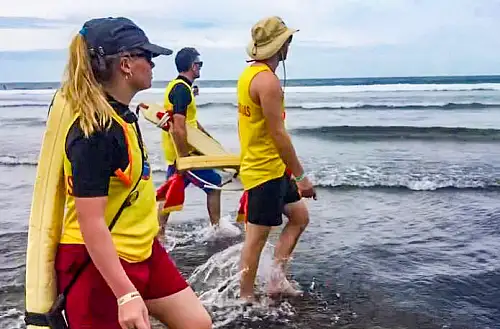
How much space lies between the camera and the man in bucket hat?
434 centimetres

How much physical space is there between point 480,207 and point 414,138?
9.02 metres

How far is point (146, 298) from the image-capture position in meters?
2.85

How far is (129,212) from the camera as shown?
2.56m

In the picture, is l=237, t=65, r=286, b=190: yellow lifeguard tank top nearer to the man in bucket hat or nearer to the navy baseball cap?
the man in bucket hat

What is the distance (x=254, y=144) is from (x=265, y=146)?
8 centimetres

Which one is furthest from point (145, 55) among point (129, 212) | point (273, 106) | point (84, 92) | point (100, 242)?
point (273, 106)

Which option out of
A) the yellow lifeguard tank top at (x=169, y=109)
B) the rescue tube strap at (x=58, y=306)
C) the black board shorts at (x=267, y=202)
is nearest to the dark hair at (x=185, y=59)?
the yellow lifeguard tank top at (x=169, y=109)

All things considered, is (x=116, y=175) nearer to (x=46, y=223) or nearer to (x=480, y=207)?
(x=46, y=223)

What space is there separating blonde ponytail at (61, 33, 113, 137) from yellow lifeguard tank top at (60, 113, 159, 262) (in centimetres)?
5

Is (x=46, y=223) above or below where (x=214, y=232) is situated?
above

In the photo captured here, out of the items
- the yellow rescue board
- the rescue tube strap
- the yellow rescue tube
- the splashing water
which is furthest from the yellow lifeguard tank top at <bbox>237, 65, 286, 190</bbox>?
the yellow rescue tube

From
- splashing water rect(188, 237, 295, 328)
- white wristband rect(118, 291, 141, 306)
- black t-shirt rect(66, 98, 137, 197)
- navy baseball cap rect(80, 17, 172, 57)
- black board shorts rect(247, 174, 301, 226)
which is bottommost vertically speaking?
splashing water rect(188, 237, 295, 328)

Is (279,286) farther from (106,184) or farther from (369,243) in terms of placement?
(106,184)

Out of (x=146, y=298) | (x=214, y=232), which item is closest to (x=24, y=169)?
(x=214, y=232)
